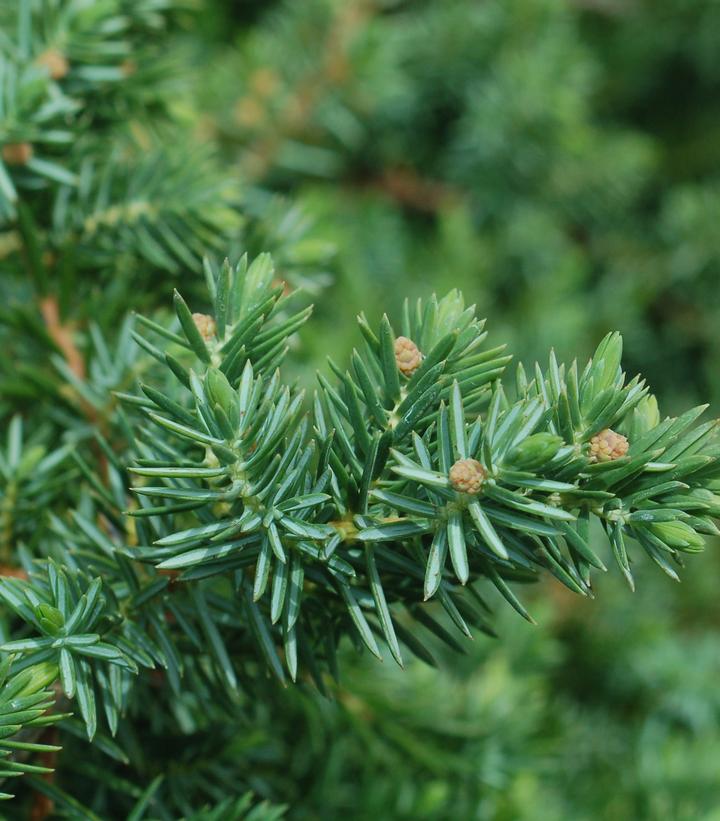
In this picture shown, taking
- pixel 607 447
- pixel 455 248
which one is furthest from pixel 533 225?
pixel 607 447

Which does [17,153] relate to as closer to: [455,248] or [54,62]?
[54,62]

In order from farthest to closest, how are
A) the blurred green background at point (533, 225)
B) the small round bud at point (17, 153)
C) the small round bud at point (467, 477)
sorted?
the blurred green background at point (533, 225), the small round bud at point (17, 153), the small round bud at point (467, 477)

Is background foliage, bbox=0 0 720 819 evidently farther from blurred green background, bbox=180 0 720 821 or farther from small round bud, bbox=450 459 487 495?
small round bud, bbox=450 459 487 495

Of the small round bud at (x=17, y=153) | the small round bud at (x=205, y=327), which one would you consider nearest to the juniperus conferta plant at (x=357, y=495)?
the small round bud at (x=205, y=327)

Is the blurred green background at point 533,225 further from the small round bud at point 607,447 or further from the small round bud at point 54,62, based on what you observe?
the small round bud at point 607,447

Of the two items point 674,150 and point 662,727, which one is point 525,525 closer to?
point 662,727

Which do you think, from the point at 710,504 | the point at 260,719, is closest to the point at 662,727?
the point at 260,719
